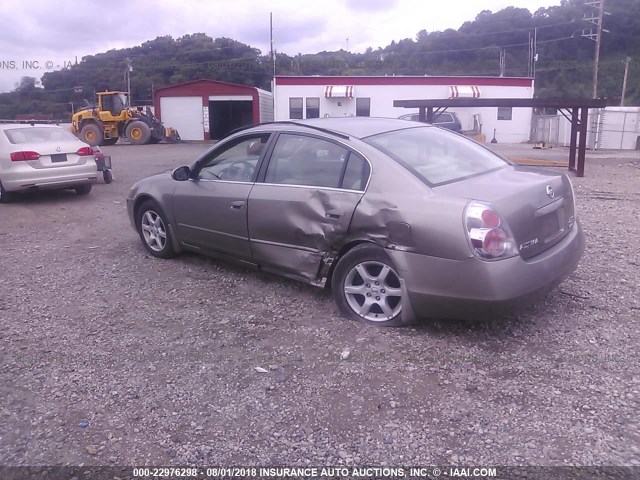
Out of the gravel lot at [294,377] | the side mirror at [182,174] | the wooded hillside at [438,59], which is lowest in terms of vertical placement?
the gravel lot at [294,377]

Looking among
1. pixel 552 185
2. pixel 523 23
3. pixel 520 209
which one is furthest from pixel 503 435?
pixel 523 23

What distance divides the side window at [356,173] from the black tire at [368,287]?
460mm

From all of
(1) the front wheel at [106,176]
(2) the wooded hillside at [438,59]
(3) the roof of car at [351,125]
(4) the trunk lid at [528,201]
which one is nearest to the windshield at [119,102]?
(1) the front wheel at [106,176]

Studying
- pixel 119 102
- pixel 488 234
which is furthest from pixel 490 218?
pixel 119 102

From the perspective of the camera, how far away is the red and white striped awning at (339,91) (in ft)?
113

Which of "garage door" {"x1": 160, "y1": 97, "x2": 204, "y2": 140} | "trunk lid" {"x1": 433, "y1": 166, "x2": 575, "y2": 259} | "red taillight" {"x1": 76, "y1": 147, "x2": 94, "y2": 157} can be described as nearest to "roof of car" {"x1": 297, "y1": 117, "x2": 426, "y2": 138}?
"trunk lid" {"x1": 433, "y1": 166, "x2": 575, "y2": 259}

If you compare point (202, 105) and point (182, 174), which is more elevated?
point (202, 105)

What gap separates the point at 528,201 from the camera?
13.4ft

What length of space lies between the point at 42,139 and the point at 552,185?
8982 millimetres

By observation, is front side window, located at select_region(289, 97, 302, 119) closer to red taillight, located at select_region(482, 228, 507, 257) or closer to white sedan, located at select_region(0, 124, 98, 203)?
white sedan, located at select_region(0, 124, 98, 203)

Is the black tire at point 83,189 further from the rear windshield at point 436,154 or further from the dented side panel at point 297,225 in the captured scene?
the rear windshield at point 436,154

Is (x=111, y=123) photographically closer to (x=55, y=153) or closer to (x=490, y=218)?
(x=55, y=153)

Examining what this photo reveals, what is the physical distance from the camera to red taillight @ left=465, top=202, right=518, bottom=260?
3.80 m

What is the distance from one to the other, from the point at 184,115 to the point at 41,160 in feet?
92.2
